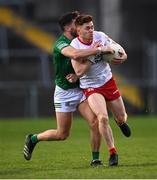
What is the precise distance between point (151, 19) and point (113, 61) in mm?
20151

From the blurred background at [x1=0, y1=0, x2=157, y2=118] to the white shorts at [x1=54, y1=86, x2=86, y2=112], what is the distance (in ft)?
54.1

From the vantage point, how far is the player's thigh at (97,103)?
1273 centimetres

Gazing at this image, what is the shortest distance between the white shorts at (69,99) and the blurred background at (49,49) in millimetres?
16496

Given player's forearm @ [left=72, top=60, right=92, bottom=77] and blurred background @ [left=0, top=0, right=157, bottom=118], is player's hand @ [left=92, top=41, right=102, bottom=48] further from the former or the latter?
blurred background @ [left=0, top=0, right=157, bottom=118]

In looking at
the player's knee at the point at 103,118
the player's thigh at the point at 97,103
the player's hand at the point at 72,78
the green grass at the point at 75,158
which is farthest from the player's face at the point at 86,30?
the green grass at the point at 75,158

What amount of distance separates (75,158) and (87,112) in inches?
55.1

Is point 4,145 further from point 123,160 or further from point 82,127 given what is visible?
point 82,127

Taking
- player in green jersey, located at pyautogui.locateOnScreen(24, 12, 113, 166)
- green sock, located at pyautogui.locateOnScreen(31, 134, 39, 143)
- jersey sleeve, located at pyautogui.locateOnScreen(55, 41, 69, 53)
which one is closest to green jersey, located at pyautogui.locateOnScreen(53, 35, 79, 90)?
player in green jersey, located at pyautogui.locateOnScreen(24, 12, 113, 166)

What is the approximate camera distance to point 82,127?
2381cm

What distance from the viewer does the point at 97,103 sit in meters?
12.8

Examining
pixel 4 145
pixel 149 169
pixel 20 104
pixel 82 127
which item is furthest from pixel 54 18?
pixel 149 169

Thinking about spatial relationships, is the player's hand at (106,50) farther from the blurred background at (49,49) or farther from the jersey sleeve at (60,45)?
the blurred background at (49,49)

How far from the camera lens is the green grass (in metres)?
11.7

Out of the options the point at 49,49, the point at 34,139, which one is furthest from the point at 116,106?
the point at 49,49
